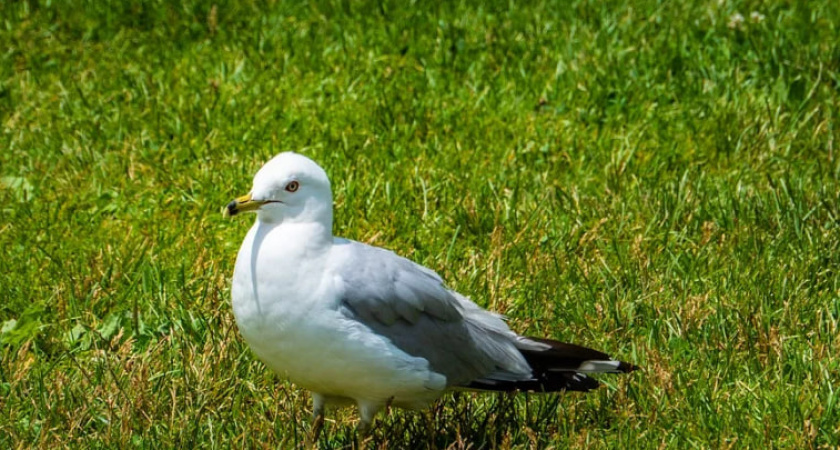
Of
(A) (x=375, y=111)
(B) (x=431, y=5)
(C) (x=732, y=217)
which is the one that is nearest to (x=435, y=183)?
(A) (x=375, y=111)

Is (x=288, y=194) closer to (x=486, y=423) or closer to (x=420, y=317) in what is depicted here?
(x=420, y=317)

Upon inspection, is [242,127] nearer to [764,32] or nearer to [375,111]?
[375,111]

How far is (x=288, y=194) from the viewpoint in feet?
13.2

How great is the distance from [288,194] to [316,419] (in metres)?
0.75

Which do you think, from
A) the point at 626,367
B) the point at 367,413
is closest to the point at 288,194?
the point at 367,413

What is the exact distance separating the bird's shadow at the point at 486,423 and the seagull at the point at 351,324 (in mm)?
136

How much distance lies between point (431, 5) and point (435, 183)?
1.87 m

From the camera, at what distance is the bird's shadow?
4.25 m

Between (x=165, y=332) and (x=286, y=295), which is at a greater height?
(x=286, y=295)

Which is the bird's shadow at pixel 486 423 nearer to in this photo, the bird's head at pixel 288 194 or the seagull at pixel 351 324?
the seagull at pixel 351 324

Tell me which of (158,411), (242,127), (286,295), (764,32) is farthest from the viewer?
(764,32)

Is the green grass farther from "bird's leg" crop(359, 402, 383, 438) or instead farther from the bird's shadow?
"bird's leg" crop(359, 402, 383, 438)

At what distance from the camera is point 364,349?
3.86m

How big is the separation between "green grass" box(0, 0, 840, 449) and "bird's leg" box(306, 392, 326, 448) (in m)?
0.08
